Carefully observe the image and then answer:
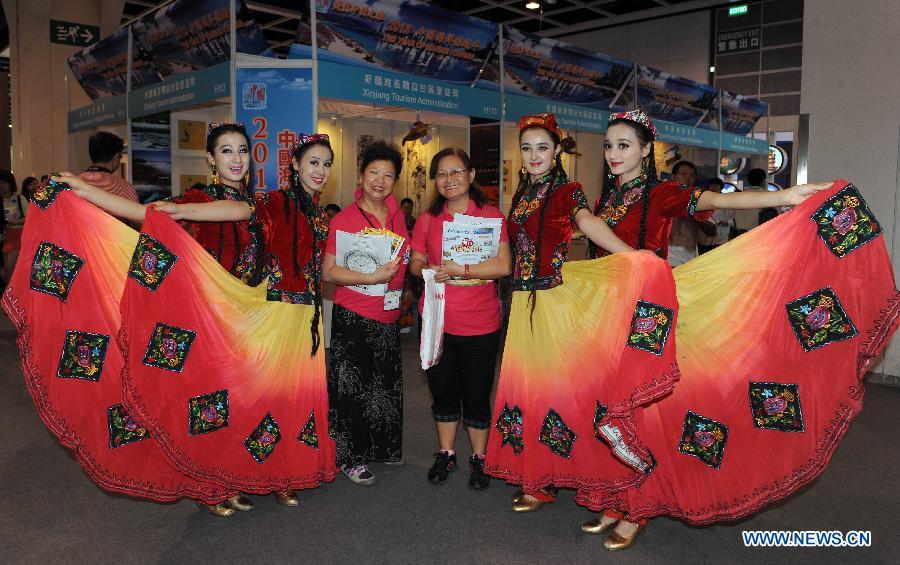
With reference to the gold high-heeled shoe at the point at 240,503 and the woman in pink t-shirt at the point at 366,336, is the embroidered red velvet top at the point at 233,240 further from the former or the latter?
the gold high-heeled shoe at the point at 240,503

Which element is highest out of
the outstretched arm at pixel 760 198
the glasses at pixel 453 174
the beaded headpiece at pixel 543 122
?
the beaded headpiece at pixel 543 122

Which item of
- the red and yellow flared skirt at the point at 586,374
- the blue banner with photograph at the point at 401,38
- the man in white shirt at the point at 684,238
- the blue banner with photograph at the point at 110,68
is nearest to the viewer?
the red and yellow flared skirt at the point at 586,374

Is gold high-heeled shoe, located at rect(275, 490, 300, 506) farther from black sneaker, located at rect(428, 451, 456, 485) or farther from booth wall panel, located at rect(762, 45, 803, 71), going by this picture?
booth wall panel, located at rect(762, 45, 803, 71)

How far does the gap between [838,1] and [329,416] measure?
5.16 meters

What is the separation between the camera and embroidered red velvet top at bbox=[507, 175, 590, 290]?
8.98ft

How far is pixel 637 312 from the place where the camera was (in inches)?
94.7

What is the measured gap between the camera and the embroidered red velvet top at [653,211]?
257 centimetres

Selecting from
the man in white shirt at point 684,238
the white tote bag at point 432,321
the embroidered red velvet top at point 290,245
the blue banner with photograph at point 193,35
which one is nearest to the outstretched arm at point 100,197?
the embroidered red velvet top at point 290,245

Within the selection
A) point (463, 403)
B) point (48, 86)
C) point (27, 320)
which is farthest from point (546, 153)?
point (48, 86)

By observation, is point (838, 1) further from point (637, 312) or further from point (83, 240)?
point (83, 240)

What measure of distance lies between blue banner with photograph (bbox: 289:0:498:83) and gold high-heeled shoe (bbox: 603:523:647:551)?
4163 millimetres

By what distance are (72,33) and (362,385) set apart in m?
11.0

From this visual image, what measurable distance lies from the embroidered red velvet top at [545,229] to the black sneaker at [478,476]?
90 cm

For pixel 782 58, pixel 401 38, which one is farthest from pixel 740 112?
pixel 401 38
